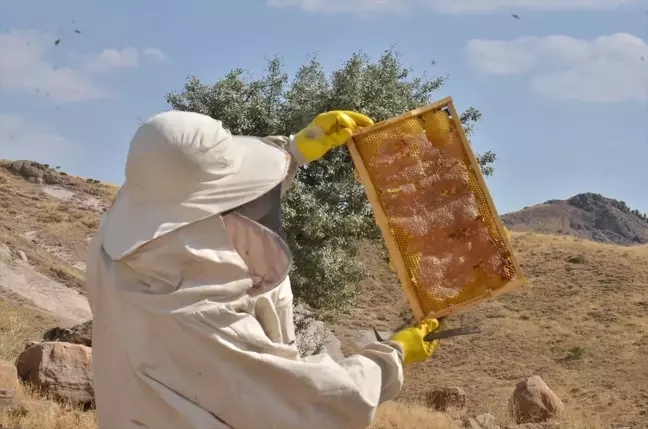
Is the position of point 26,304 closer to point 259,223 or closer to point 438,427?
point 438,427

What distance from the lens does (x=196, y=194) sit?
14.2 feet

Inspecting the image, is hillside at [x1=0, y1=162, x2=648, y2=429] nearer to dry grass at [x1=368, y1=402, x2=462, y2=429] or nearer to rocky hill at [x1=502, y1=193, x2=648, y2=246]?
dry grass at [x1=368, y1=402, x2=462, y2=429]

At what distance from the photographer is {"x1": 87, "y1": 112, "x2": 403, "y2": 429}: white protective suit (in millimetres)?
4168

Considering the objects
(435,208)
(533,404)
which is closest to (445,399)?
(533,404)

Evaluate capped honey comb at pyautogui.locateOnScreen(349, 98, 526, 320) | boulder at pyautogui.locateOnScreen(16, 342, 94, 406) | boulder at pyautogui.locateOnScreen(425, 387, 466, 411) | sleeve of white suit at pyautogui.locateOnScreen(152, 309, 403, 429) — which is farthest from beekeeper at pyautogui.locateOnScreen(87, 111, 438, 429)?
boulder at pyautogui.locateOnScreen(425, 387, 466, 411)

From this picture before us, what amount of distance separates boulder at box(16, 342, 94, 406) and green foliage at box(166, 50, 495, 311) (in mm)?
5911

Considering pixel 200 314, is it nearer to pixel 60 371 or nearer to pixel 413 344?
pixel 413 344

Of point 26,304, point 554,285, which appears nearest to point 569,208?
point 554,285

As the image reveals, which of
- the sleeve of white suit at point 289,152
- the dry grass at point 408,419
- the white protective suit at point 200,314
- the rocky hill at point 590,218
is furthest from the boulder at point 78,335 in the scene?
the rocky hill at point 590,218

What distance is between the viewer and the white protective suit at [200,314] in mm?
4168

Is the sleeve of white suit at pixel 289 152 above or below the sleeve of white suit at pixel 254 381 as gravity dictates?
above

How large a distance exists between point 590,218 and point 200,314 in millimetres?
75125

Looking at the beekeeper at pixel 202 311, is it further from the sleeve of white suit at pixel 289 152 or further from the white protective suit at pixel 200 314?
the sleeve of white suit at pixel 289 152

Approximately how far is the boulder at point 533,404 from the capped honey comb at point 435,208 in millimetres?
10813
